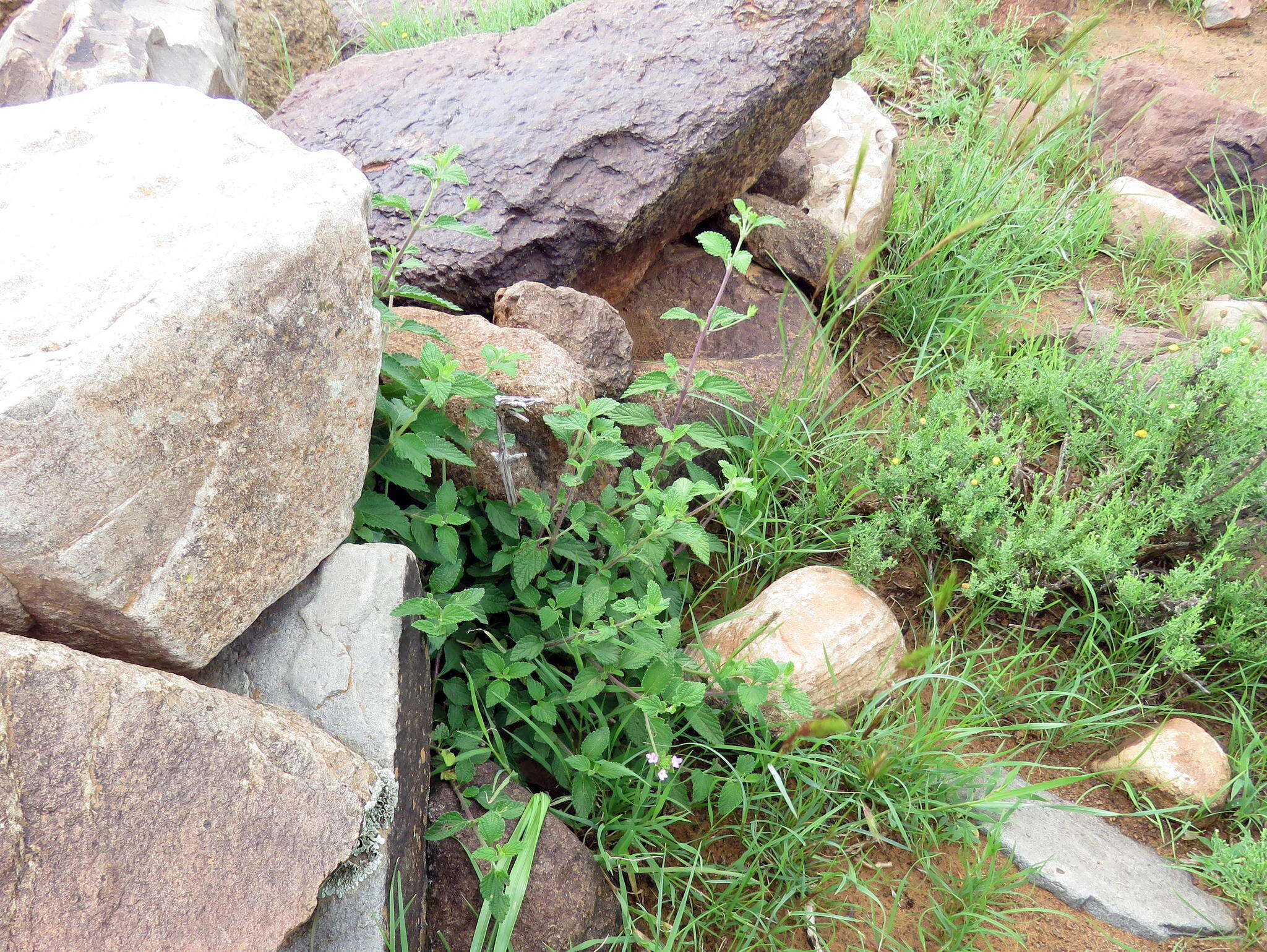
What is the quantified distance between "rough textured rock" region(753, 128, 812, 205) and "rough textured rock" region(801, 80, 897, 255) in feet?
0.13

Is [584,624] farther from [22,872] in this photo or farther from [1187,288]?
[1187,288]

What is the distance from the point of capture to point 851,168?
366 centimetres

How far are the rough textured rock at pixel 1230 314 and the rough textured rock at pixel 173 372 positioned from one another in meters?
3.36

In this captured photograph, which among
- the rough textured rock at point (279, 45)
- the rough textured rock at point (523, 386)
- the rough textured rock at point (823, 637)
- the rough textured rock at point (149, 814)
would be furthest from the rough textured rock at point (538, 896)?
the rough textured rock at point (279, 45)

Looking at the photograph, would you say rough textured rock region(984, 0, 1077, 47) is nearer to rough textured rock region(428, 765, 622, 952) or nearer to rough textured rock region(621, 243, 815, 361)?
rough textured rock region(621, 243, 815, 361)

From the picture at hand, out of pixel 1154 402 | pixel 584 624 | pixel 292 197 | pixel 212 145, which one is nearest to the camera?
pixel 292 197

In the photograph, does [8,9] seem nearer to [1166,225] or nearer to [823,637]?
[823,637]

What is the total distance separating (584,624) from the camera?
6.53ft

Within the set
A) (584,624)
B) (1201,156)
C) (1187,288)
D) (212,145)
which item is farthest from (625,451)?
(1201,156)

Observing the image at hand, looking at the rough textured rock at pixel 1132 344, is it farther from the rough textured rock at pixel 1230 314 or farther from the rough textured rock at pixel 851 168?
the rough textured rock at pixel 851 168

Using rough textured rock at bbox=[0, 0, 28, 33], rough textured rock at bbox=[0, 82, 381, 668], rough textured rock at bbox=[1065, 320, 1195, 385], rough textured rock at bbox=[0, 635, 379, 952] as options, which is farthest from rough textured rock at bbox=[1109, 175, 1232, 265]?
rough textured rock at bbox=[0, 0, 28, 33]

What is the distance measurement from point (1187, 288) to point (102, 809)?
14.1ft

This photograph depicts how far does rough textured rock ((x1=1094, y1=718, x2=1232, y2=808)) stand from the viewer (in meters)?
2.20

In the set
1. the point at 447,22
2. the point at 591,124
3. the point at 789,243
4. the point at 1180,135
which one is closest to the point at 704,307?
the point at 789,243
